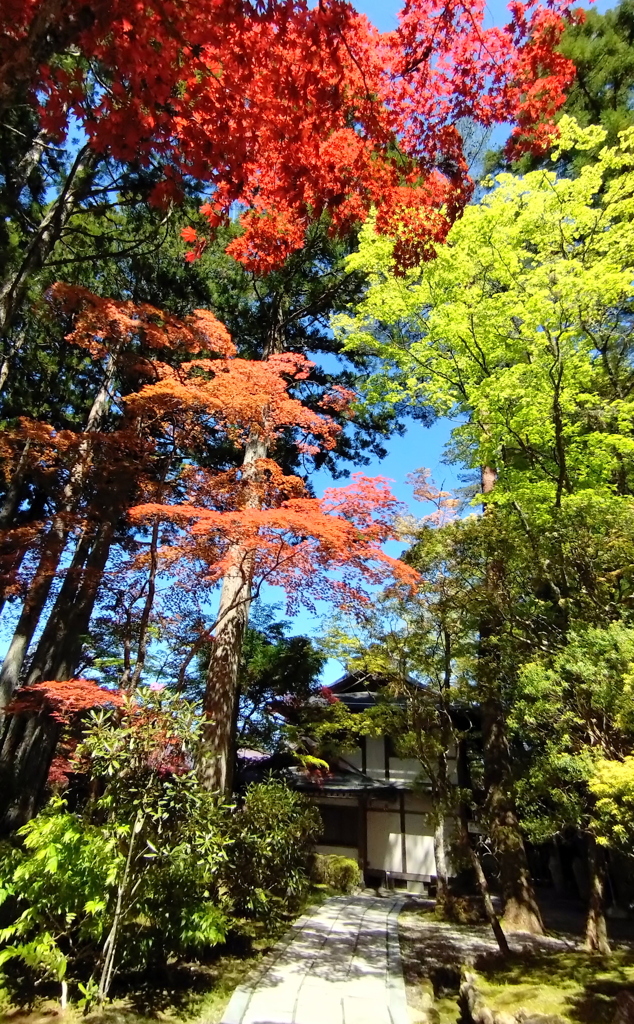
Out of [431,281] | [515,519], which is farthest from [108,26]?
[431,281]

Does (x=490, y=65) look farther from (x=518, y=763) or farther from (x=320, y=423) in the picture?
(x=518, y=763)

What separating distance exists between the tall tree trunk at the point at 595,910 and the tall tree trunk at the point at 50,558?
33.8 ft

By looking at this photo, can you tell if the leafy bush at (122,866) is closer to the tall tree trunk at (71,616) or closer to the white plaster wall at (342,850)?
the tall tree trunk at (71,616)

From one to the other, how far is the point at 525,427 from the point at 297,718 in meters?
9.12

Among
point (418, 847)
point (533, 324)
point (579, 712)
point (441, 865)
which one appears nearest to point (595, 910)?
point (441, 865)

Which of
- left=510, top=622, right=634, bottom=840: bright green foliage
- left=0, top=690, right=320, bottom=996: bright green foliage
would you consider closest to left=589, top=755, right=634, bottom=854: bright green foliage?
left=510, top=622, right=634, bottom=840: bright green foliage

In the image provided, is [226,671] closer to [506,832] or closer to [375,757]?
[506,832]

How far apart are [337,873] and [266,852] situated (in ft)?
23.1

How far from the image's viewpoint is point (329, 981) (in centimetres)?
580

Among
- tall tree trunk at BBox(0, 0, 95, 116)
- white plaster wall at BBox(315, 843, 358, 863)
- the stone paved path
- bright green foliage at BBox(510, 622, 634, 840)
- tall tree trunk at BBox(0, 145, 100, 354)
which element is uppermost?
tall tree trunk at BBox(0, 145, 100, 354)

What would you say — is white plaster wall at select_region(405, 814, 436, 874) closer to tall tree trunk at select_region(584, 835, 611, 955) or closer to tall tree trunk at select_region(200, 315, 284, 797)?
tall tree trunk at select_region(584, 835, 611, 955)

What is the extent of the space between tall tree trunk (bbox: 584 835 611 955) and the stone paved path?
2.75 m

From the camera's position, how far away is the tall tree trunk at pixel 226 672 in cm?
772

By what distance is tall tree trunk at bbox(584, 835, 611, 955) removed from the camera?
7.49 m
